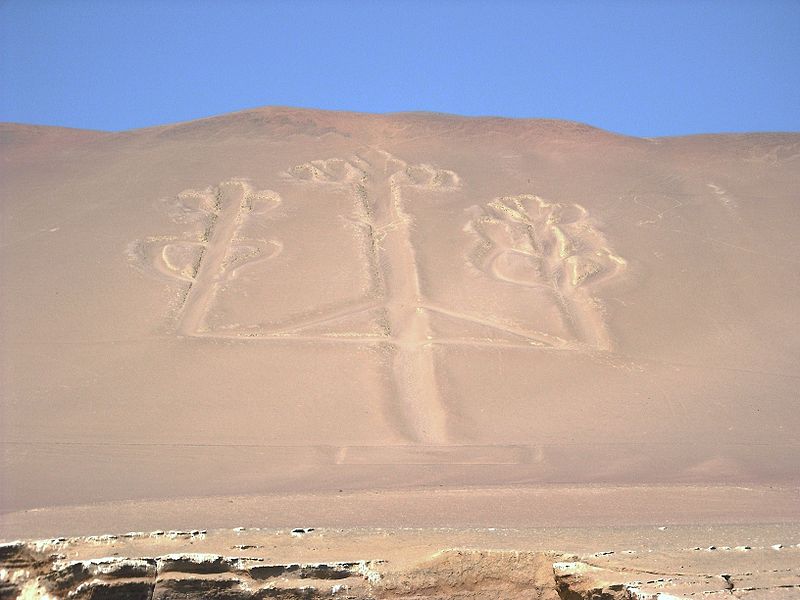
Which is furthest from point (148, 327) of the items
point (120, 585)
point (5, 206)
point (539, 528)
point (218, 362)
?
point (120, 585)

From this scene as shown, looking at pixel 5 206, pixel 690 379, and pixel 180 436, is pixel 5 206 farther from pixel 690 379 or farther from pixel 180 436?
pixel 690 379

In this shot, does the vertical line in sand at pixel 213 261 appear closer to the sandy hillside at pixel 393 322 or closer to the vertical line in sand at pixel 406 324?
the sandy hillside at pixel 393 322

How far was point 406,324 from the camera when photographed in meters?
14.3

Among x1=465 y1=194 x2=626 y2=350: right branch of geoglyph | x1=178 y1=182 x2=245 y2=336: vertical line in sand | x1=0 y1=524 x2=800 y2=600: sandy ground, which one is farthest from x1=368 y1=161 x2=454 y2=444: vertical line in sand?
x1=0 y1=524 x2=800 y2=600: sandy ground

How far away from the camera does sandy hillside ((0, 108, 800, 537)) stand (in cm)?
958

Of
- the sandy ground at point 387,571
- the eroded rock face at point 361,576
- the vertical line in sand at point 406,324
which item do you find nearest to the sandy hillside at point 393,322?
the vertical line in sand at point 406,324

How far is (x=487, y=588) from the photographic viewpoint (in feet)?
16.2

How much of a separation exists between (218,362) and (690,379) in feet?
21.2

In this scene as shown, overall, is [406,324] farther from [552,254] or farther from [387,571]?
[387,571]

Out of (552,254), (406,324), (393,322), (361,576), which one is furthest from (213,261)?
(361,576)

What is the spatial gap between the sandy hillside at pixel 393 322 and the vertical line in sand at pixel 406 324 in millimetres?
52

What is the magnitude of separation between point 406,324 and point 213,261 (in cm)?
351

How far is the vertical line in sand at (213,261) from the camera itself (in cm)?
1448

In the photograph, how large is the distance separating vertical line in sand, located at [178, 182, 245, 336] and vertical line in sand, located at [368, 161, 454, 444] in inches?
99.8
